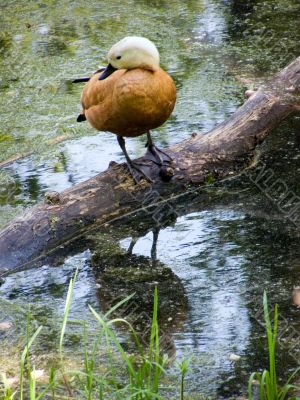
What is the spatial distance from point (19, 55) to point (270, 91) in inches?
158

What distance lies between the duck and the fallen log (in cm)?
41

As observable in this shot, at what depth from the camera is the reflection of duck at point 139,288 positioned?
4.26m

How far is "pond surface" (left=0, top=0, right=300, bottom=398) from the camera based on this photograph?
13.8ft

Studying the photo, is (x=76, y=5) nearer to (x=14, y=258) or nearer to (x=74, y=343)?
(x=14, y=258)

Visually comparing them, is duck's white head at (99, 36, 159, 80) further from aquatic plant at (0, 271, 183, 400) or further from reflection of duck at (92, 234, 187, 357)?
aquatic plant at (0, 271, 183, 400)

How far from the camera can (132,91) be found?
16.2 ft

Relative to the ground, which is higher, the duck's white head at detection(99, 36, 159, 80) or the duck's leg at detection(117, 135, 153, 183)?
the duck's white head at detection(99, 36, 159, 80)

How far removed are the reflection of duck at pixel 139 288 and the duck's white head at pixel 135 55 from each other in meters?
1.08

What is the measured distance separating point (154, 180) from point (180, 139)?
1.21 meters

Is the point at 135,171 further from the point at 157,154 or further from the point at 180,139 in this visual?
the point at 180,139

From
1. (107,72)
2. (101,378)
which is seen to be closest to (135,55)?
(107,72)

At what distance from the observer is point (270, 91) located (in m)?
6.04

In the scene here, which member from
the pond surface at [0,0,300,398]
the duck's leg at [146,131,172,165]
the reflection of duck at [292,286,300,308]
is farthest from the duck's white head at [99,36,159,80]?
the reflection of duck at [292,286,300,308]

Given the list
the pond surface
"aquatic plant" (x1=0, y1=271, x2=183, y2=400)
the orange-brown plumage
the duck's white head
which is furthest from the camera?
the duck's white head
